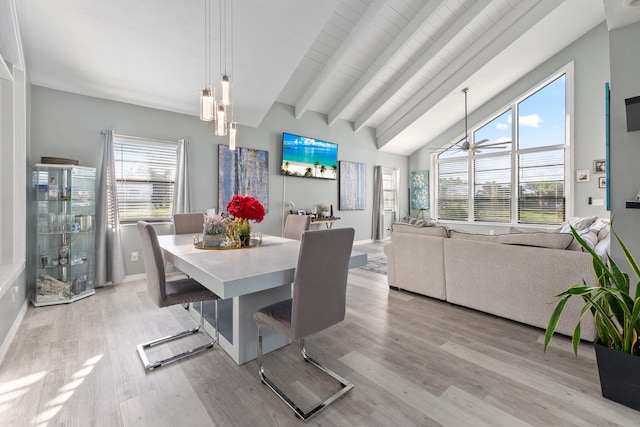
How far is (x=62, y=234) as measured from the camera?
3189 mm

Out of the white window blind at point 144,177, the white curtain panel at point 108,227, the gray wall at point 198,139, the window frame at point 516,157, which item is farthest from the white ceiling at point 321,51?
the white curtain panel at point 108,227

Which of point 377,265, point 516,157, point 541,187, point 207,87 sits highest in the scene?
point 516,157

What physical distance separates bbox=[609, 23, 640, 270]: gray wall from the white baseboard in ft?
13.9

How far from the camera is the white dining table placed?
1.40 meters

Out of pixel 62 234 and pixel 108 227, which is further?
pixel 108 227

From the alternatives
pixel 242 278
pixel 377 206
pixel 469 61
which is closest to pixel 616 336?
pixel 242 278

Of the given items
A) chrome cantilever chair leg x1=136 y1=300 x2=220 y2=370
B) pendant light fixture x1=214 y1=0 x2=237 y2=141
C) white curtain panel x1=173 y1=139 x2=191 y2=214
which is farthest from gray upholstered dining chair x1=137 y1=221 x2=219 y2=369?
white curtain panel x1=173 y1=139 x2=191 y2=214

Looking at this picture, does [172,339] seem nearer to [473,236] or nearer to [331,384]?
[331,384]

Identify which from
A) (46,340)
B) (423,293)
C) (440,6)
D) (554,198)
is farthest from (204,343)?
(554,198)

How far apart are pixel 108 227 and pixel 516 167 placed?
8.13m

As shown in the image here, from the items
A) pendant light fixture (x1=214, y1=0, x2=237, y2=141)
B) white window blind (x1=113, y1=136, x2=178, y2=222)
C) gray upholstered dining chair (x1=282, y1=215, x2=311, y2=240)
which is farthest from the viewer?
white window blind (x1=113, y1=136, x2=178, y2=222)

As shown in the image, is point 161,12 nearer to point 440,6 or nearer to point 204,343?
point 204,343

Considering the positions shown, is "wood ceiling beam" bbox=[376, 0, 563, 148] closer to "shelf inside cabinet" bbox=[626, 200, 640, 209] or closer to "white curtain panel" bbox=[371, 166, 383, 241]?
"white curtain panel" bbox=[371, 166, 383, 241]

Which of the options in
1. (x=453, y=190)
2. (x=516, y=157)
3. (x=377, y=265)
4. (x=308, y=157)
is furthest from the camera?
(x=453, y=190)
